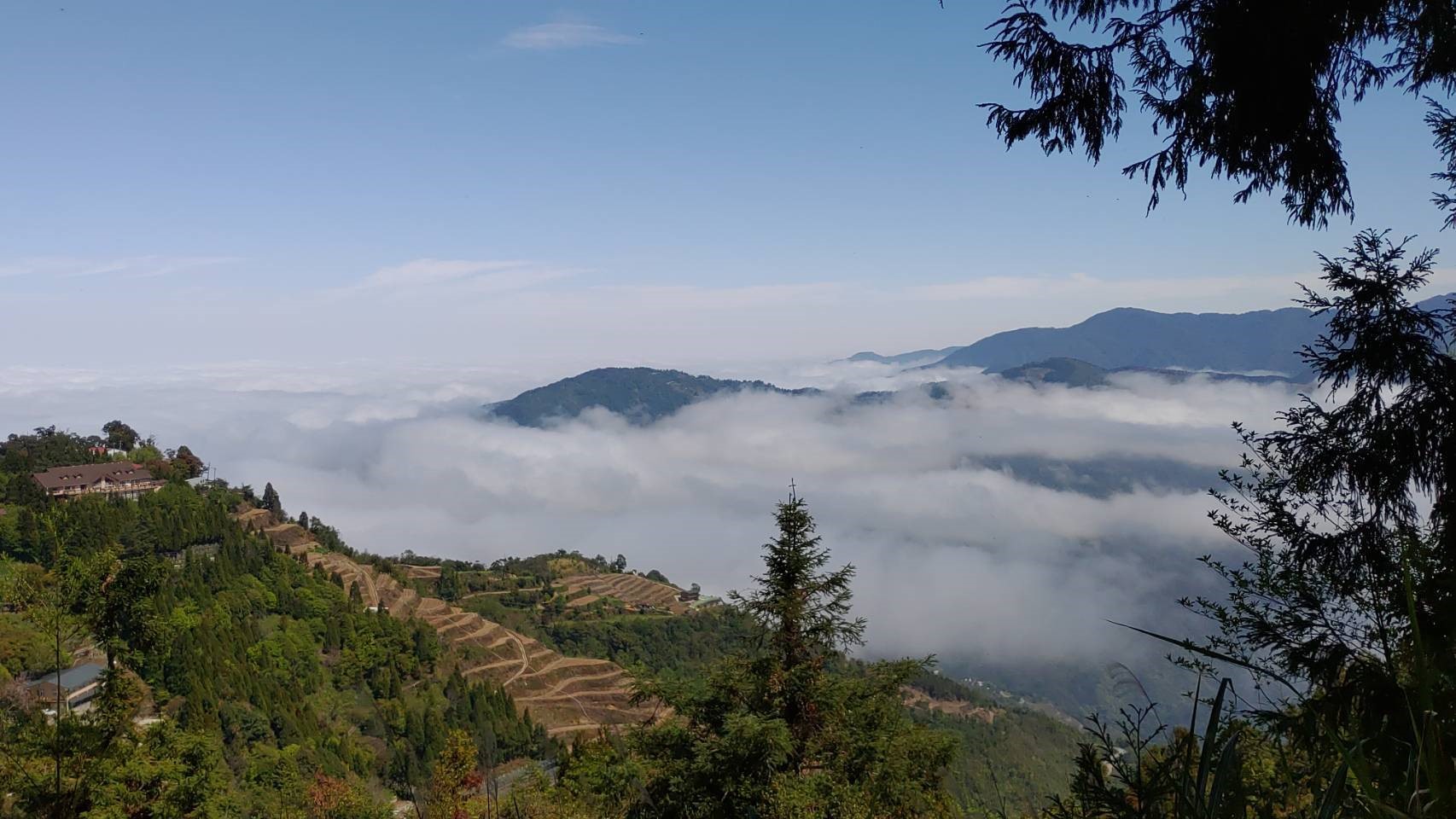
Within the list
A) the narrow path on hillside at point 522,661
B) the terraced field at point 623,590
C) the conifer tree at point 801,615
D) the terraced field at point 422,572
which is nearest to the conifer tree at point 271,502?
the terraced field at point 422,572

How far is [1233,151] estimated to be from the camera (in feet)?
16.2

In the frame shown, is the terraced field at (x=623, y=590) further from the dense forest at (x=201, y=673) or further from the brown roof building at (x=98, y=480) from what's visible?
the brown roof building at (x=98, y=480)

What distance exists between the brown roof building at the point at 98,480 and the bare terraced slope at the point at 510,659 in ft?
30.5

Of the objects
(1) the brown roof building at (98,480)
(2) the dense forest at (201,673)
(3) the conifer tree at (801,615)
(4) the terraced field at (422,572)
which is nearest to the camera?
(2) the dense forest at (201,673)

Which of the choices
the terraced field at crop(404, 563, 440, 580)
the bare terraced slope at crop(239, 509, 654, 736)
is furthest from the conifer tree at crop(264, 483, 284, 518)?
the terraced field at crop(404, 563, 440, 580)

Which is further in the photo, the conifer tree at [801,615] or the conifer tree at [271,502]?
the conifer tree at [271,502]

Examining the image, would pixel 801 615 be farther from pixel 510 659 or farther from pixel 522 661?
pixel 510 659

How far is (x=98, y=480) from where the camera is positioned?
231 ft

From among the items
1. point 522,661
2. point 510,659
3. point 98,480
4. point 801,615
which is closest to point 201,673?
point 522,661

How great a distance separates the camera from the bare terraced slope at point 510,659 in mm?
62312

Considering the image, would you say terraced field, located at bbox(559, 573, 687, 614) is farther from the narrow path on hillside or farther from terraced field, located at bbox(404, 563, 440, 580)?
the narrow path on hillside

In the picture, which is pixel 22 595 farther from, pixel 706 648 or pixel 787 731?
pixel 706 648

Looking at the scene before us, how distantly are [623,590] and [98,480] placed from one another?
65226 millimetres

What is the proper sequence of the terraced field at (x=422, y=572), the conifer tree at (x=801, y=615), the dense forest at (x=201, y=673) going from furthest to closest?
the terraced field at (x=422, y=572) → the conifer tree at (x=801, y=615) → the dense forest at (x=201, y=673)
